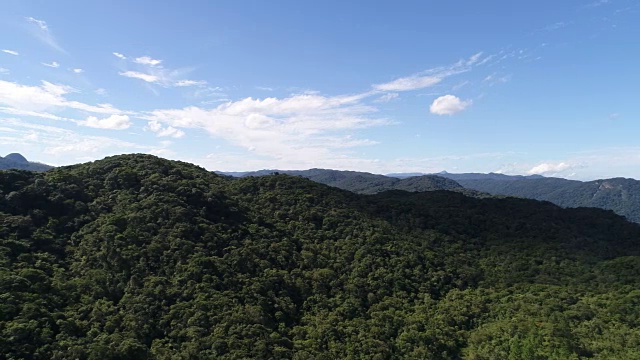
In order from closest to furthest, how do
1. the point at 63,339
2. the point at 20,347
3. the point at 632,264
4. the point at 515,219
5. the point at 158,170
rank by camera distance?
1. the point at 20,347
2. the point at 63,339
3. the point at 632,264
4. the point at 158,170
5. the point at 515,219


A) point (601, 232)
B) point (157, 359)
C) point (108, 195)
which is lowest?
point (157, 359)

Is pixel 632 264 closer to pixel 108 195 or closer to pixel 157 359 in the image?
pixel 157 359

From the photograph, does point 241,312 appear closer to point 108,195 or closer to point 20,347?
point 20,347

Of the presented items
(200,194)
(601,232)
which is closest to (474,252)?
(601,232)

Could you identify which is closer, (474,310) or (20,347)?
(20,347)

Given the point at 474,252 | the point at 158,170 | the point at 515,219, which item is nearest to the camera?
the point at 474,252

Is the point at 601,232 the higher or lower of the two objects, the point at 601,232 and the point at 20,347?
the higher
